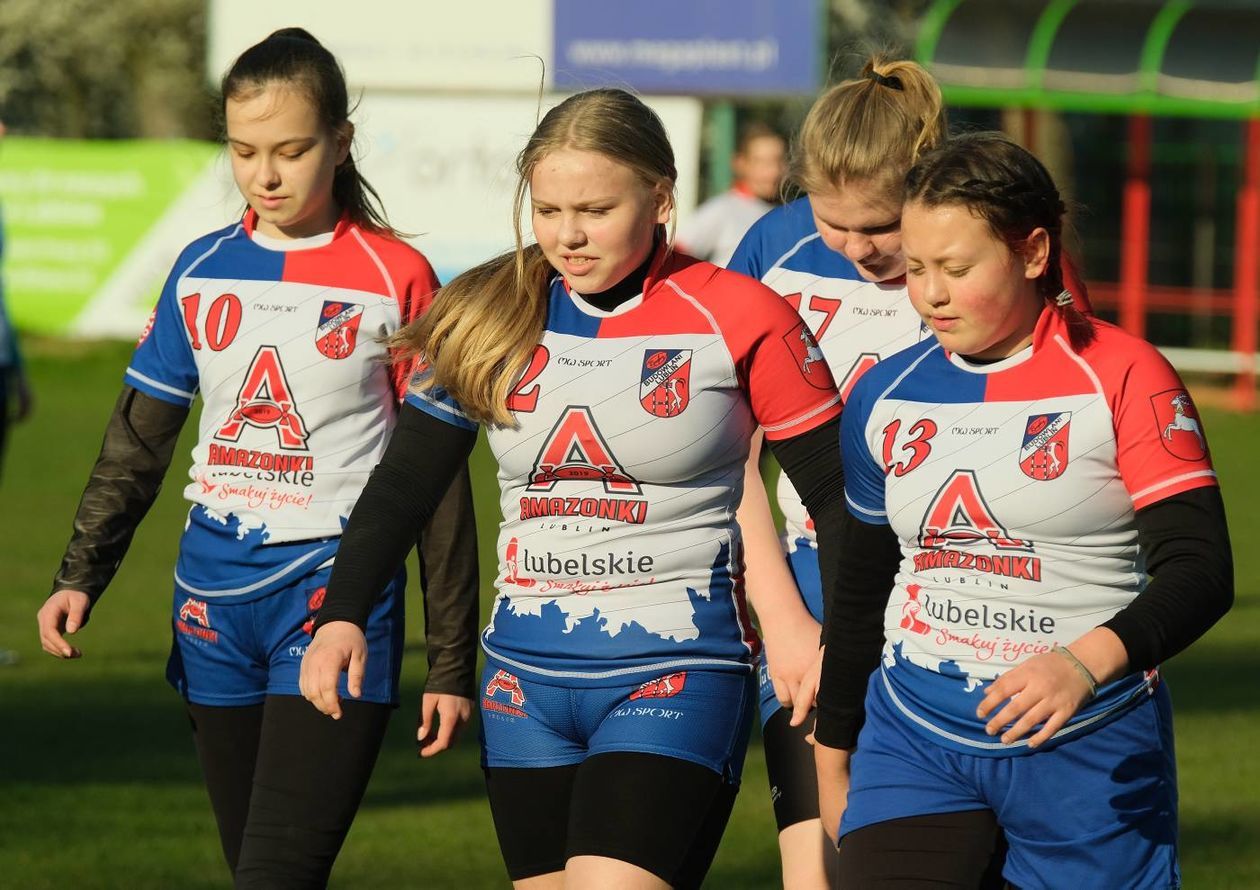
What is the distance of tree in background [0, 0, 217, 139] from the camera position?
35.1 m

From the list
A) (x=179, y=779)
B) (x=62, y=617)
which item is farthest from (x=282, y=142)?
(x=179, y=779)

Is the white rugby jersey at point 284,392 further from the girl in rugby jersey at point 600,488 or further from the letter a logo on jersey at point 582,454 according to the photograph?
the letter a logo on jersey at point 582,454

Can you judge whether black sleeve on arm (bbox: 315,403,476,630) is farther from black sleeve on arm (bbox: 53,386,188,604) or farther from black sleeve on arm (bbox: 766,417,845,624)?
black sleeve on arm (bbox: 53,386,188,604)

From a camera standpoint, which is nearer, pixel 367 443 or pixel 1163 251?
pixel 367 443

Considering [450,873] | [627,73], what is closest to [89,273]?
[627,73]

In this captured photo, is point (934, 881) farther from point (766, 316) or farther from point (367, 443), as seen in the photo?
point (367, 443)

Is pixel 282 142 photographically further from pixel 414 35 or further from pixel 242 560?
pixel 414 35

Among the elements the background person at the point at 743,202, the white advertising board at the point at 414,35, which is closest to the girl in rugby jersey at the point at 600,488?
the background person at the point at 743,202

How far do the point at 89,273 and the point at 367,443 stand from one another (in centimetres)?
2094

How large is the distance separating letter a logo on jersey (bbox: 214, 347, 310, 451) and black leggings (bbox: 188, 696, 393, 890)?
1.89 feet

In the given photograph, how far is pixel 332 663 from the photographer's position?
3811mm

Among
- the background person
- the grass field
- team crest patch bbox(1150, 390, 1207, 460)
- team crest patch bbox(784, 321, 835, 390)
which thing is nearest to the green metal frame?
the background person

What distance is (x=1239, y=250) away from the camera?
2922 centimetres

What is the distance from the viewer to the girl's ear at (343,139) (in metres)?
4.81
